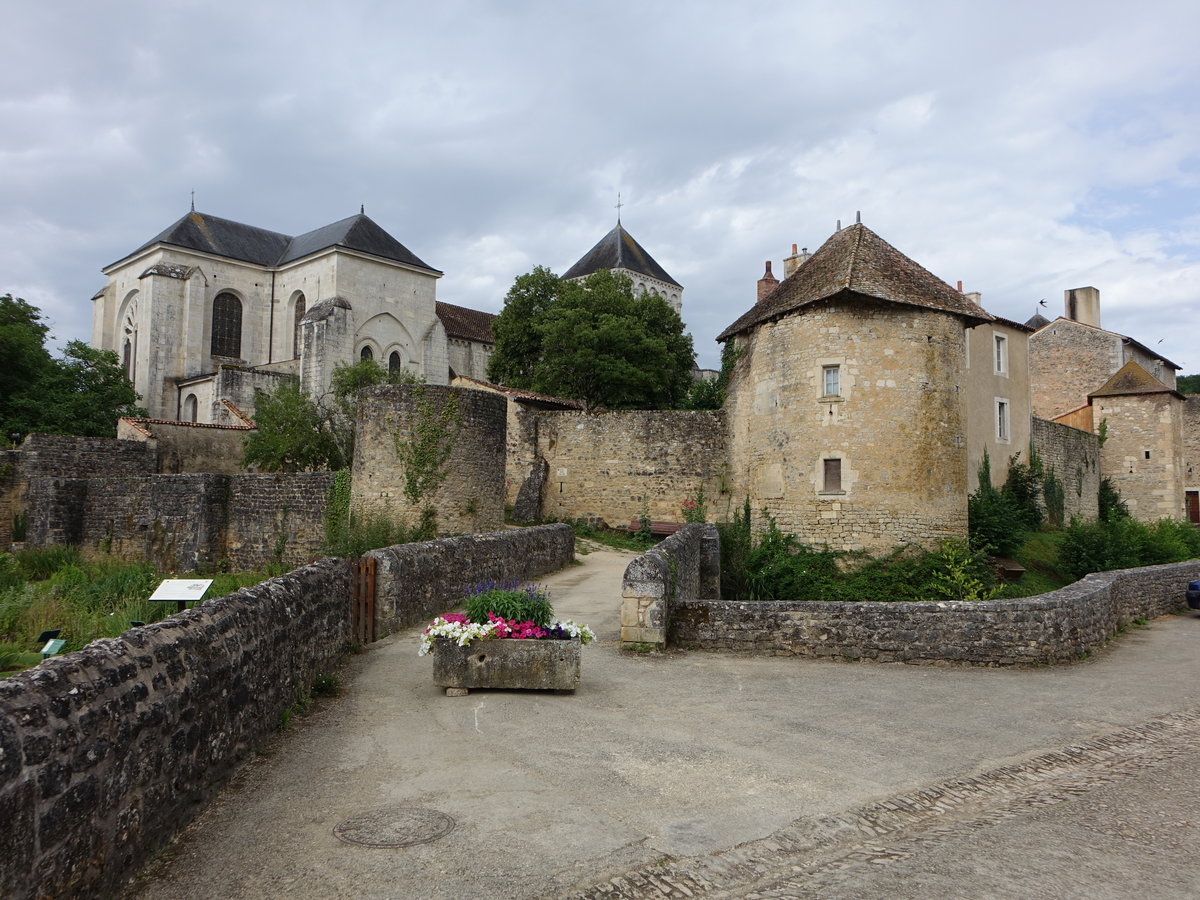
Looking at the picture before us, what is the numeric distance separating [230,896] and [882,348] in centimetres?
1580

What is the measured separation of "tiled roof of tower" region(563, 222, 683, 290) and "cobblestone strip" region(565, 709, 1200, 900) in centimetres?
4941

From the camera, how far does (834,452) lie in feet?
55.7

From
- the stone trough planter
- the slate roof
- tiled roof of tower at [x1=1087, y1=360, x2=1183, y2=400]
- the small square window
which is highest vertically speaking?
the slate roof

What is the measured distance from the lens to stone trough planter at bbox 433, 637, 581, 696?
251 inches

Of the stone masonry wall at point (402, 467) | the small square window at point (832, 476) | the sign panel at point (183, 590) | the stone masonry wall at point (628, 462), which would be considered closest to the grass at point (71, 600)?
the sign panel at point (183, 590)

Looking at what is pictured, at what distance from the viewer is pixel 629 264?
53594 millimetres

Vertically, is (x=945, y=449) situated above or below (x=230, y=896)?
above

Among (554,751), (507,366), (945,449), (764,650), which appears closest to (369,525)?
(764,650)

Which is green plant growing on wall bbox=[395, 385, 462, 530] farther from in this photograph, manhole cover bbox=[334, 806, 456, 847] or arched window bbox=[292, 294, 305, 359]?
arched window bbox=[292, 294, 305, 359]

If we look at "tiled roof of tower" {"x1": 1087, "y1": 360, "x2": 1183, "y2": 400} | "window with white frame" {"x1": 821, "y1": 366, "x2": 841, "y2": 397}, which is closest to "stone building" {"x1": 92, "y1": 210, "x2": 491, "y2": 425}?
"window with white frame" {"x1": 821, "y1": 366, "x2": 841, "y2": 397}

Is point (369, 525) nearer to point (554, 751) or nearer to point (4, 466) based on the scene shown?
point (554, 751)

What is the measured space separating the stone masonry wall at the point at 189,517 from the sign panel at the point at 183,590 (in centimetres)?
1066

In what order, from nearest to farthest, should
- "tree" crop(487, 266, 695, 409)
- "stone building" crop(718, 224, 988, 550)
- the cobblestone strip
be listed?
1. the cobblestone strip
2. "stone building" crop(718, 224, 988, 550)
3. "tree" crop(487, 266, 695, 409)

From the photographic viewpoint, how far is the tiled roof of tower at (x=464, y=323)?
152ft
